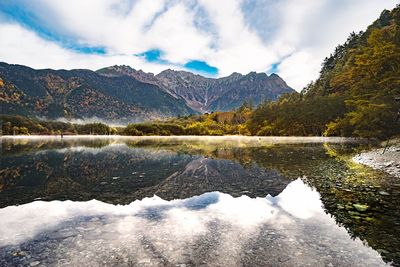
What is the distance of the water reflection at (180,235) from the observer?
8.27m

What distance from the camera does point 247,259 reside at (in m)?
8.20

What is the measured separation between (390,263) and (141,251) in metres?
7.22

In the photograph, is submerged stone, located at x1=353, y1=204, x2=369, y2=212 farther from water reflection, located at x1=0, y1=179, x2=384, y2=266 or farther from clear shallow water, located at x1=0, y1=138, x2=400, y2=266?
water reflection, located at x1=0, y1=179, x2=384, y2=266

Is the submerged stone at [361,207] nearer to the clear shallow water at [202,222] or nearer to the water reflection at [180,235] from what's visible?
the clear shallow water at [202,222]

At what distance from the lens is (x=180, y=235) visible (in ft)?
33.9

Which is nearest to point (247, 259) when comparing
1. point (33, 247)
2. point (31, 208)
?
point (33, 247)

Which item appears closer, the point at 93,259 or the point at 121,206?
the point at 93,259

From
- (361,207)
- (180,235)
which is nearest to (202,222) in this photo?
(180,235)

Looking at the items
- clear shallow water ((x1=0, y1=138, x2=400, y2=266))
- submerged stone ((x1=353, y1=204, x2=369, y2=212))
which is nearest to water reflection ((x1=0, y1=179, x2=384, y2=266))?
clear shallow water ((x1=0, y1=138, x2=400, y2=266))

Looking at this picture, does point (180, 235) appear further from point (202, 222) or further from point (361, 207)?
point (361, 207)

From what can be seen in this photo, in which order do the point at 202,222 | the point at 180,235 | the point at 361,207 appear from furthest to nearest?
the point at 361,207, the point at 202,222, the point at 180,235

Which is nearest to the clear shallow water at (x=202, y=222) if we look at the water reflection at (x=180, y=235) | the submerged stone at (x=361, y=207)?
the water reflection at (x=180, y=235)

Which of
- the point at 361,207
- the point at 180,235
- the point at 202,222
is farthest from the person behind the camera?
the point at 361,207

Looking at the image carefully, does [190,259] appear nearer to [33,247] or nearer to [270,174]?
[33,247]
